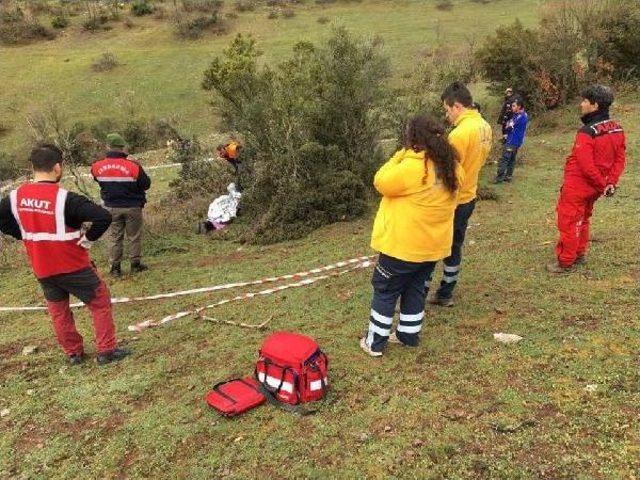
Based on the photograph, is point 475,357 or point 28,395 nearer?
point 475,357

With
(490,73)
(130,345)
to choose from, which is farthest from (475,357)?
(490,73)

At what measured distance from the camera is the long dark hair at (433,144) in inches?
157

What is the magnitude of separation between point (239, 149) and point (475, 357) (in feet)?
22.5

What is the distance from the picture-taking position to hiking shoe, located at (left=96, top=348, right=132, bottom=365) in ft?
16.9

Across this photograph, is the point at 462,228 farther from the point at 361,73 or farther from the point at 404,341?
the point at 361,73

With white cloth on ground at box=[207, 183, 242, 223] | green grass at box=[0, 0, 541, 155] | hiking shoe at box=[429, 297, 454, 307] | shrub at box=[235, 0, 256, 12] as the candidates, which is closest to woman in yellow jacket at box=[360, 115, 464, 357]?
hiking shoe at box=[429, 297, 454, 307]

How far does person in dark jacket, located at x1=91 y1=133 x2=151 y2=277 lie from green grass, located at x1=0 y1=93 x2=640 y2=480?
1.20m

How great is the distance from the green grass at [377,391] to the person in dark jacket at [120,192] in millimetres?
1200

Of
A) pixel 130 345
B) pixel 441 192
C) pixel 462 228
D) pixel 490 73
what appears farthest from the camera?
pixel 490 73

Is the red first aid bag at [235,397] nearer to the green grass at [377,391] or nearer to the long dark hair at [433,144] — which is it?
the green grass at [377,391]

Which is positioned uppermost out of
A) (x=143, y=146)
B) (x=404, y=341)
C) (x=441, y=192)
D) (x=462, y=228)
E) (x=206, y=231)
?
(x=441, y=192)

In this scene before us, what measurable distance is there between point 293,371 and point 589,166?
354 cm

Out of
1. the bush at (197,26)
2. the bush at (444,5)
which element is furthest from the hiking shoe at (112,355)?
the bush at (444,5)

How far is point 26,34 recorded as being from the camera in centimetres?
3938
